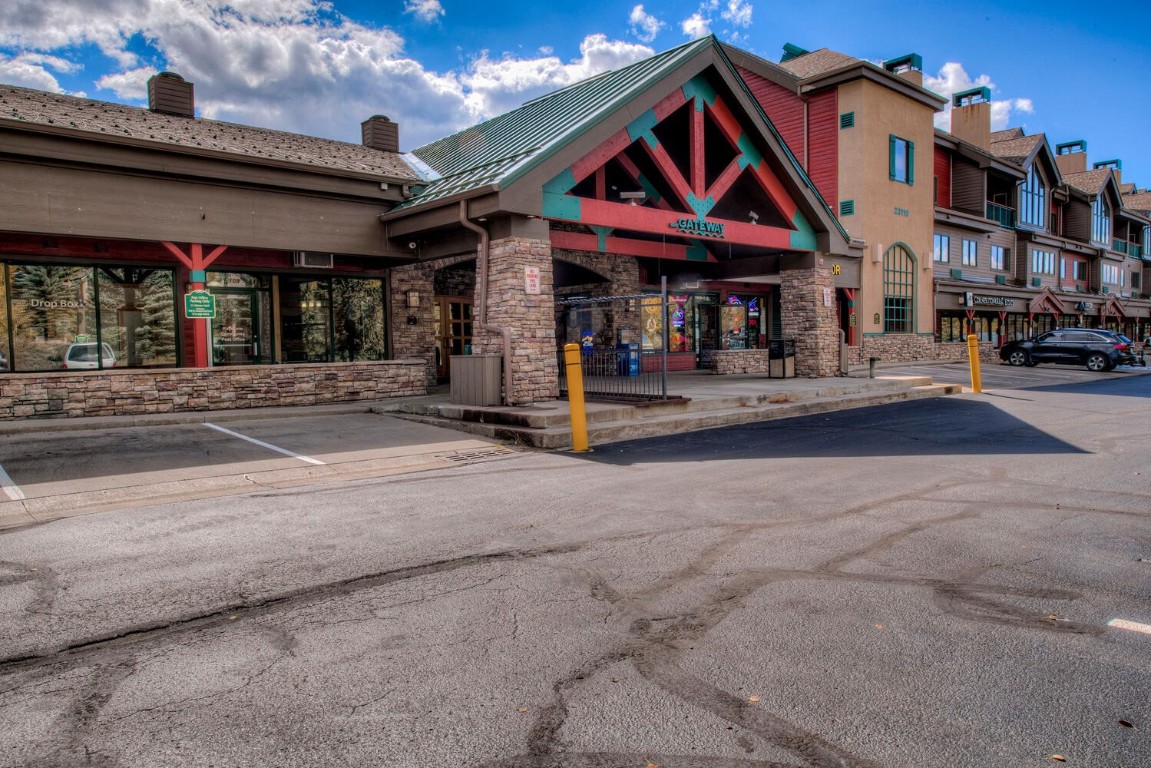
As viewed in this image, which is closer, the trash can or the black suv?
the trash can

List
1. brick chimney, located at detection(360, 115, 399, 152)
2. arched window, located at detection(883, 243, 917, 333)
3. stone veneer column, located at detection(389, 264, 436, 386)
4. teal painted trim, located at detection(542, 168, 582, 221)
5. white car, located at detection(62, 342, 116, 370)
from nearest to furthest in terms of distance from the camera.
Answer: teal painted trim, located at detection(542, 168, 582, 221) → white car, located at detection(62, 342, 116, 370) → stone veneer column, located at detection(389, 264, 436, 386) → brick chimney, located at detection(360, 115, 399, 152) → arched window, located at detection(883, 243, 917, 333)

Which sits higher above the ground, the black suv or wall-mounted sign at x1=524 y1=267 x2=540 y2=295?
wall-mounted sign at x1=524 y1=267 x2=540 y2=295

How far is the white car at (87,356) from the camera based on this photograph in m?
15.0

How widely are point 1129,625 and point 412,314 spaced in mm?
16507

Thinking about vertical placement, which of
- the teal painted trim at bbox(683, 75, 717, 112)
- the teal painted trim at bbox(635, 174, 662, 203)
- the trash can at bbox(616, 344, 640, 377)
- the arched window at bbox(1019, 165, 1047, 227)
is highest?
the arched window at bbox(1019, 165, 1047, 227)

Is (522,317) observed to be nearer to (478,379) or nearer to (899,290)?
(478,379)

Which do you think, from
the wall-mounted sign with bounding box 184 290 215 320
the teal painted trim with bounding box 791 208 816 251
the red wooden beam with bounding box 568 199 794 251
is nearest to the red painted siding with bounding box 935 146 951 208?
the teal painted trim with bounding box 791 208 816 251

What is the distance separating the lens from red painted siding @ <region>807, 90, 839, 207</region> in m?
28.9

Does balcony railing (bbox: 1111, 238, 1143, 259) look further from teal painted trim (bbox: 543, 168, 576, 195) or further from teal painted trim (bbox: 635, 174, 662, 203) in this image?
teal painted trim (bbox: 543, 168, 576, 195)

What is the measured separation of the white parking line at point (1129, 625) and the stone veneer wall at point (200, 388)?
46.5 feet

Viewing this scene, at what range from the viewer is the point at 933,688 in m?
3.32

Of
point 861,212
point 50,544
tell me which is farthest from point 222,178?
point 861,212

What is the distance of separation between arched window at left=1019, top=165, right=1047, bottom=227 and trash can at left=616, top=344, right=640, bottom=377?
114ft

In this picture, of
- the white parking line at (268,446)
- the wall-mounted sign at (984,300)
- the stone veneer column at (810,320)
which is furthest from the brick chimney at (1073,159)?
the white parking line at (268,446)
